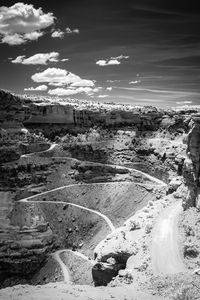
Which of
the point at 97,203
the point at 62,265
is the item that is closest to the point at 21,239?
the point at 62,265

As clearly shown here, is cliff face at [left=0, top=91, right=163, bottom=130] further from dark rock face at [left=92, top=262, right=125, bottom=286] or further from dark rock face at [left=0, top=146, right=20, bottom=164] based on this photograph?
dark rock face at [left=92, top=262, right=125, bottom=286]

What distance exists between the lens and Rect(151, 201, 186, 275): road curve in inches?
1124

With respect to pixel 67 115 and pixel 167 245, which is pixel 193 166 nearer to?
pixel 167 245

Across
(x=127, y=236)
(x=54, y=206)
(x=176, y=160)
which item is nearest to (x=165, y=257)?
(x=127, y=236)

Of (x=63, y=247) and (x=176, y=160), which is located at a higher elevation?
(x=176, y=160)

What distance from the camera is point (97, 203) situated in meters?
71.5

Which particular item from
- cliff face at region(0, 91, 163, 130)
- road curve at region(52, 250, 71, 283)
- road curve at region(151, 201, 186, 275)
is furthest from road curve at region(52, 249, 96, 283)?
cliff face at region(0, 91, 163, 130)

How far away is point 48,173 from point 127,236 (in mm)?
47810

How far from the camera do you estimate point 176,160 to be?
7912 cm

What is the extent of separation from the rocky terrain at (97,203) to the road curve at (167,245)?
4.4 inches

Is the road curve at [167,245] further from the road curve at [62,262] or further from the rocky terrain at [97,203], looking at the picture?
the road curve at [62,262]

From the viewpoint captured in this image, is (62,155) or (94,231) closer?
(94,231)

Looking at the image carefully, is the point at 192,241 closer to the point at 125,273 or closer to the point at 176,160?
the point at 125,273

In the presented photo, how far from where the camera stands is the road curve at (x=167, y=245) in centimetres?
2856
